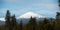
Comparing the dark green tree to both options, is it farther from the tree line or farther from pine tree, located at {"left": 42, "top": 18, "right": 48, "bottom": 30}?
pine tree, located at {"left": 42, "top": 18, "right": 48, "bottom": 30}

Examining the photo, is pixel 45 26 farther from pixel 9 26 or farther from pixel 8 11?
pixel 8 11

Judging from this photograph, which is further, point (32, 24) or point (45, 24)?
point (32, 24)

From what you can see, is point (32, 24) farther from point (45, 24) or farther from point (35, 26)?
point (45, 24)

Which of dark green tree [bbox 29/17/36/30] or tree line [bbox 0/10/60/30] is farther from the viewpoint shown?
dark green tree [bbox 29/17/36/30]

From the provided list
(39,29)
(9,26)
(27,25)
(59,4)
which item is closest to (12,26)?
(9,26)

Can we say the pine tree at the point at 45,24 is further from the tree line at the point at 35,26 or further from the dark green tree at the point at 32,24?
the dark green tree at the point at 32,24

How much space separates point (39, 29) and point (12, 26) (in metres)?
4.69

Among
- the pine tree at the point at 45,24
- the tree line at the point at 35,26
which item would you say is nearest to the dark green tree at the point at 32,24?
the tree line at the point at 35,26

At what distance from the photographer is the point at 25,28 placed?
100 feet

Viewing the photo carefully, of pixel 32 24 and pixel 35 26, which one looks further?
pixel 32 24

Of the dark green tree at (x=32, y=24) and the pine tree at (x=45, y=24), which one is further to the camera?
the dark green tree at (x=32, y=24)

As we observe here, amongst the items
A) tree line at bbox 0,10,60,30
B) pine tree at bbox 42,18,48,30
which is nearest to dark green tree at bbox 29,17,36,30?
tree line at bbox 0,10,60,30

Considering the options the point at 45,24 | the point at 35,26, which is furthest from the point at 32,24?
the point at 45,24

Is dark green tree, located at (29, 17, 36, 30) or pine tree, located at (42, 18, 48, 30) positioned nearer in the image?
pine tree, located at (42, 18, 48, 30)
